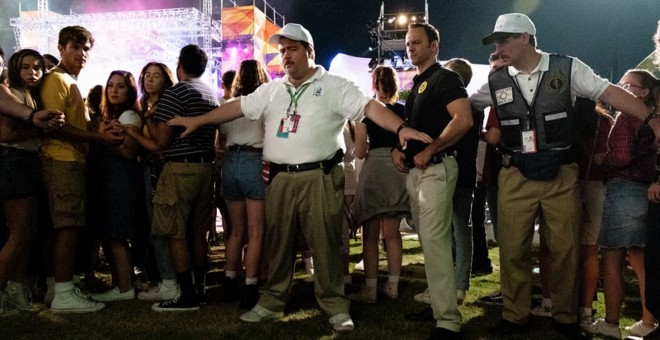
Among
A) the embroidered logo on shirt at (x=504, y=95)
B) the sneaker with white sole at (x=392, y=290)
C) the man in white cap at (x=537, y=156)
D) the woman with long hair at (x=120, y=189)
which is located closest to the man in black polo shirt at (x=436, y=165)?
the embroidered logo on shirt at (x=504, y=95)

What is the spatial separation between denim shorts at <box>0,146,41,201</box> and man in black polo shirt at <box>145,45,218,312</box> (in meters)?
0.88

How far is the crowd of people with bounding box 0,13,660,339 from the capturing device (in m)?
3.22

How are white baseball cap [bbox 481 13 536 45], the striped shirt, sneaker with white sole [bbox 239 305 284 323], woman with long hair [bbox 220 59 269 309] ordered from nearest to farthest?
1. white baseball cap [bbox 481 13 536 45]
2. sneaker with white sole [bbox 239 305 284 323]
3. the striped shirt
4. woman with long hair [bbox 220 59 269 309]

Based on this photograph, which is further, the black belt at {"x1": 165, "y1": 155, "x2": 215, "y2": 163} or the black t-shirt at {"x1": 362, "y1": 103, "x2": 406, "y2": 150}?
the black t-shirt at {"x1": 362, "y1": 103, "x2": 406, "y2": 150}

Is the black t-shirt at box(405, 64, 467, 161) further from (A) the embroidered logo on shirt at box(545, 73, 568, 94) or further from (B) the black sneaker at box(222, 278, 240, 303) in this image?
(B) the black sneaker at box(222, 278, 240, 303)

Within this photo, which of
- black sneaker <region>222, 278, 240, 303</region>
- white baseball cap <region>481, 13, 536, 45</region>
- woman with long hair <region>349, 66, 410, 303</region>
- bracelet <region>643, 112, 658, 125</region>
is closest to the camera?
bracelet <region>643, 112, 658, 125</region>

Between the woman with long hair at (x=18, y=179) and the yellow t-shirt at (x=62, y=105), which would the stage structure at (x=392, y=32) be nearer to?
the yellow t-shirt at (x=62, y=105)

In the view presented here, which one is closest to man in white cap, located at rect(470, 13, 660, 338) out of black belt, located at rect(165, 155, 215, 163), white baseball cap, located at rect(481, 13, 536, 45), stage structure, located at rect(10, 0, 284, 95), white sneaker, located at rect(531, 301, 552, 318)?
white baseball cap, located at rect(481, 13, 536, 45)

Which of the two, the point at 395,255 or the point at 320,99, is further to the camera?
the point at 395,255

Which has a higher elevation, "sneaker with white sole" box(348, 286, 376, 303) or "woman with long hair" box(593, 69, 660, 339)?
"woman with long hair" box(593, 69, 660, 339)

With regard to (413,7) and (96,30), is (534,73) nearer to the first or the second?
(413,7)

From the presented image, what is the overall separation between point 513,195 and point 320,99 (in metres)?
1.46

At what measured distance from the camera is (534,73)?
3.23 meters

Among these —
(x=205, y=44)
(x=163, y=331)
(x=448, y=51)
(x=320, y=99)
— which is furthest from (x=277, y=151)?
(x=448, y=51)
